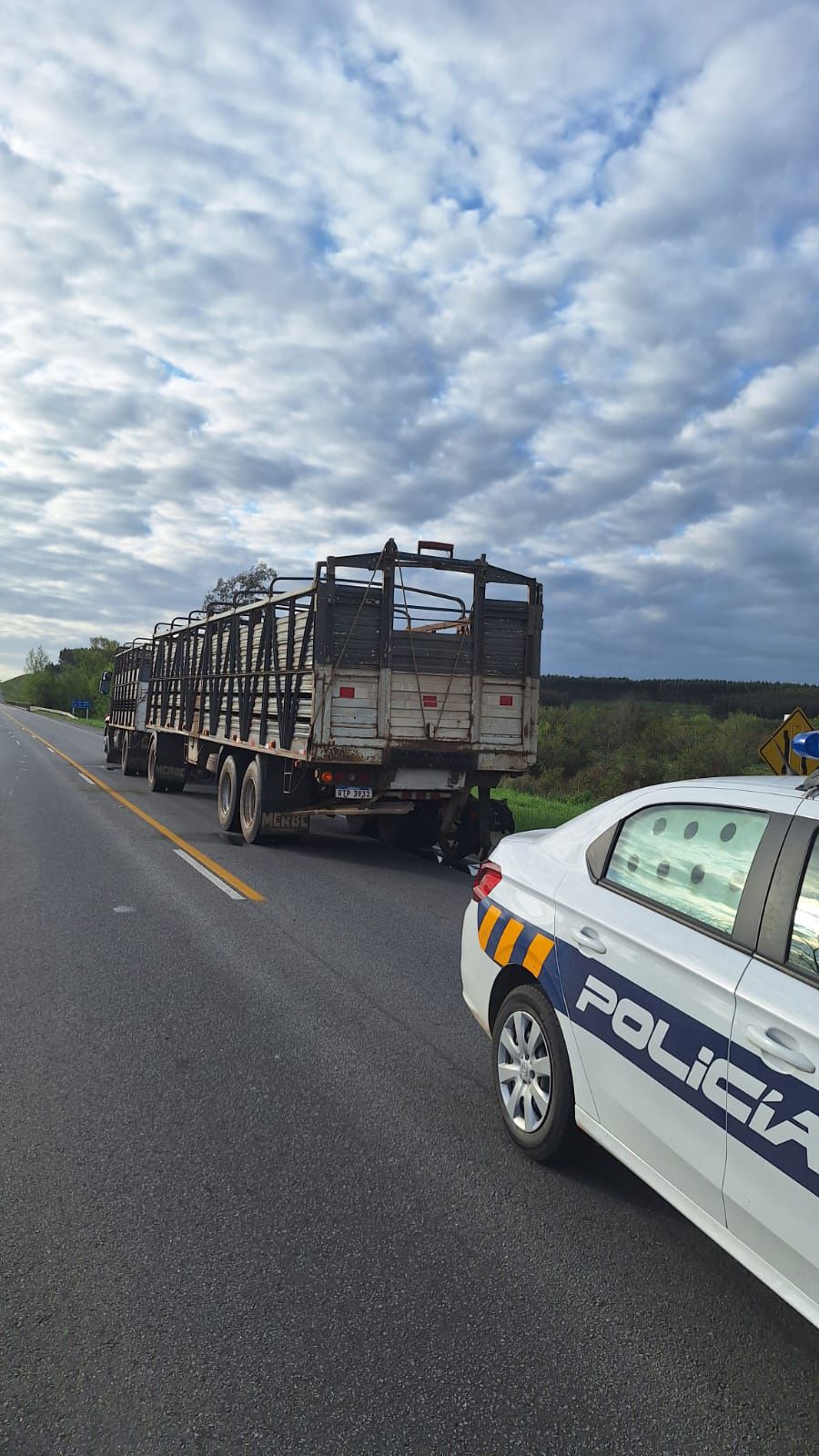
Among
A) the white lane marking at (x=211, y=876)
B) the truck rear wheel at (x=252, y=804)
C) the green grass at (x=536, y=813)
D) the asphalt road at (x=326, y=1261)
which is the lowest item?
the asphalt road at (x=326, y=1261)

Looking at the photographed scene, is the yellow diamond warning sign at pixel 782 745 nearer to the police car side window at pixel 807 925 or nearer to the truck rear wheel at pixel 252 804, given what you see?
the truck rear wheel at pixel 252 804

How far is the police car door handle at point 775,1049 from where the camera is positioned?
242 cm

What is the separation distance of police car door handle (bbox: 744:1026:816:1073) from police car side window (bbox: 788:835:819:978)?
19cm

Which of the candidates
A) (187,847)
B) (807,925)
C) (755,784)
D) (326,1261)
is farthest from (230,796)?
(807,925)

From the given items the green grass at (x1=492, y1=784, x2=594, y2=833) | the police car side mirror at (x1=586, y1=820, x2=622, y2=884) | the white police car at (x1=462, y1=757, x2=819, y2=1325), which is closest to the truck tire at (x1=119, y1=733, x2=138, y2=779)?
the green grass at (x1=492, y1=784, x2=594, y2=833)

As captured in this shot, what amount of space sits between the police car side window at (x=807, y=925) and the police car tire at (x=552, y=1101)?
1.17 metres

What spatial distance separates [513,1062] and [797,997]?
1683mm

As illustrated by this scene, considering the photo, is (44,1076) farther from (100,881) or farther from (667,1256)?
(100,881)

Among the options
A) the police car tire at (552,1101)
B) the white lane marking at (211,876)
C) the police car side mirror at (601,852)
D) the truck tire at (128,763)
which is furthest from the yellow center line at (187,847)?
the police car side mirror at (601,852)

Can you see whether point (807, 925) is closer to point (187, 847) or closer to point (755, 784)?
point (755, 784)

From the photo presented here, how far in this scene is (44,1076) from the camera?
180 inches

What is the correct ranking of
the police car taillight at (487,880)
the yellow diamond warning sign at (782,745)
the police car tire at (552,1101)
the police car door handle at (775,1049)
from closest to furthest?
the police car door handle at (775,1049) → the police car tire at (552,1101) → the police car taillight at (487,880) → the yellow diamond warning sign at (782,745)

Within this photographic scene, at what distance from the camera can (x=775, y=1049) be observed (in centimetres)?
252

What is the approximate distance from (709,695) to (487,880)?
45399 millimetres
